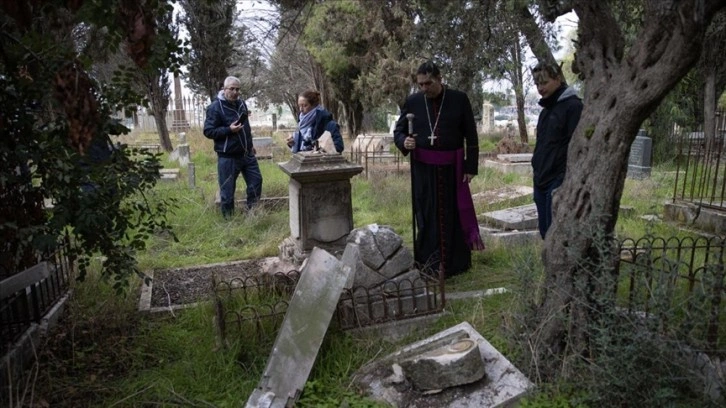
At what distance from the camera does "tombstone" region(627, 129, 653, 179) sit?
10695 mm

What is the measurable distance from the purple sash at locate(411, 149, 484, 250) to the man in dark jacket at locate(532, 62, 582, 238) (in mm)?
670

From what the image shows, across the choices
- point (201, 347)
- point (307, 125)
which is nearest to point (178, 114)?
point (307, 125)

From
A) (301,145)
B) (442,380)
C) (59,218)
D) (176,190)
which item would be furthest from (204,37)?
(442,380)

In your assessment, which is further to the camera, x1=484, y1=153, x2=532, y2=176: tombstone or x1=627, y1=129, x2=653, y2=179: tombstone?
x1=484, y1=153, x2=532, y2=176: tombstone

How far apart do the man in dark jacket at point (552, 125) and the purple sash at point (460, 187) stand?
0.67m

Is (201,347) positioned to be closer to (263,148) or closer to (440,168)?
(440,168)

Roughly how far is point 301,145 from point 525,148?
9203mm

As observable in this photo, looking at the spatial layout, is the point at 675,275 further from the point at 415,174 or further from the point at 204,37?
the point at 204,37

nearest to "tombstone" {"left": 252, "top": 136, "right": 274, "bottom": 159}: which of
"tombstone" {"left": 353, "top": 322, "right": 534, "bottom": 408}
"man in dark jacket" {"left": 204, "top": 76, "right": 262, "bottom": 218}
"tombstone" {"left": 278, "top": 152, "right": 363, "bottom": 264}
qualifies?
"man in dark jacket" {"left": 204, "top": 76, "right": 262, "bottom": 218}

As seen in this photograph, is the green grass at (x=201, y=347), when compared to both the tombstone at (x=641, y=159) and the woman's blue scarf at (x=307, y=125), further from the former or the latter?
the tombstone at (x=641, y=159)

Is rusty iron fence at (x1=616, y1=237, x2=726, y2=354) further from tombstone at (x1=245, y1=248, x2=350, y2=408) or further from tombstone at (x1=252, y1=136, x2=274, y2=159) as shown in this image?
tombstone at (x1=252, y1=136, x2=274, y2=159)

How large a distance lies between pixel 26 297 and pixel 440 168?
3223 mm

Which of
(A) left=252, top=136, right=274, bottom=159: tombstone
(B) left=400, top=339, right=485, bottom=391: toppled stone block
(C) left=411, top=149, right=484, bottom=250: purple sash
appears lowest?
(B) left=400, top=339, right=485, bottom=391: toppled stone block

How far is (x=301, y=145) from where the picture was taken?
636 cm
